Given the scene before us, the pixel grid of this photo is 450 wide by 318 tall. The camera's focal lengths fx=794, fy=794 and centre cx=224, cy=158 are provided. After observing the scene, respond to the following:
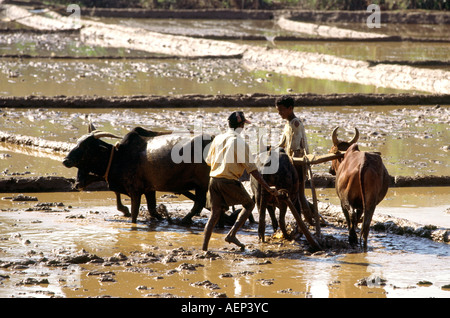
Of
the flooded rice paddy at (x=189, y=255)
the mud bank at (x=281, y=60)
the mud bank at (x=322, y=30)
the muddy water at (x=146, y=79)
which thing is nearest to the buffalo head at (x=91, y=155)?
the flooded rice paddy at (x=189, y=255)

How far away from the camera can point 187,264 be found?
23.0 ft

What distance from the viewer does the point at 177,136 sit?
360 inches

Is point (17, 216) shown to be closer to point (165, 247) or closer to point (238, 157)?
point (165, 247)

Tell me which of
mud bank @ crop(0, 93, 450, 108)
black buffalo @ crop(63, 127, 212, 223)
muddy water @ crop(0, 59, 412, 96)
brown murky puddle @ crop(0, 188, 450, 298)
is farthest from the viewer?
muddy water @ crop(0, 59, 412, 96)

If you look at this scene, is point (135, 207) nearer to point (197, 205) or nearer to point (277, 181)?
point (197, 205)

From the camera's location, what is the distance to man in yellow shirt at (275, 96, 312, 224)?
325 inches

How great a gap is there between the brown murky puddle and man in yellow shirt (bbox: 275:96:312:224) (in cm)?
47

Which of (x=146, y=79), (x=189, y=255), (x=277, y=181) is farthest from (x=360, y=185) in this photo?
(x=146, y=79)

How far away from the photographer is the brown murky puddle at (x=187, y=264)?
636 centimetres

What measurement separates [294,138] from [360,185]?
101cm

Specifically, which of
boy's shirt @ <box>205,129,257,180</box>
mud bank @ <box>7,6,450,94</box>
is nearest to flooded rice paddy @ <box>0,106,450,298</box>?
boy's shirt @ <box>205,129,257,180</box>

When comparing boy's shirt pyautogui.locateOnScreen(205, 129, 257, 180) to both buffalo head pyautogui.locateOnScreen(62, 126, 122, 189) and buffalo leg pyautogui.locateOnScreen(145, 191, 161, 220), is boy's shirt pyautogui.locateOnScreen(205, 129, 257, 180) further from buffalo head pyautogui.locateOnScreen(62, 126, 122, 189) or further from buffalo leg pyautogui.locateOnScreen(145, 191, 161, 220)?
buffalo head pyautogui.locateOnScreen(62, 126, 122, 189)

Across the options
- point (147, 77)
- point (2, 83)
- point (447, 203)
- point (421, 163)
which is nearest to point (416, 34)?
point (147, 77)

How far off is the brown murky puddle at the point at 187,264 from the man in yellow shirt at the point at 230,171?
37cm
